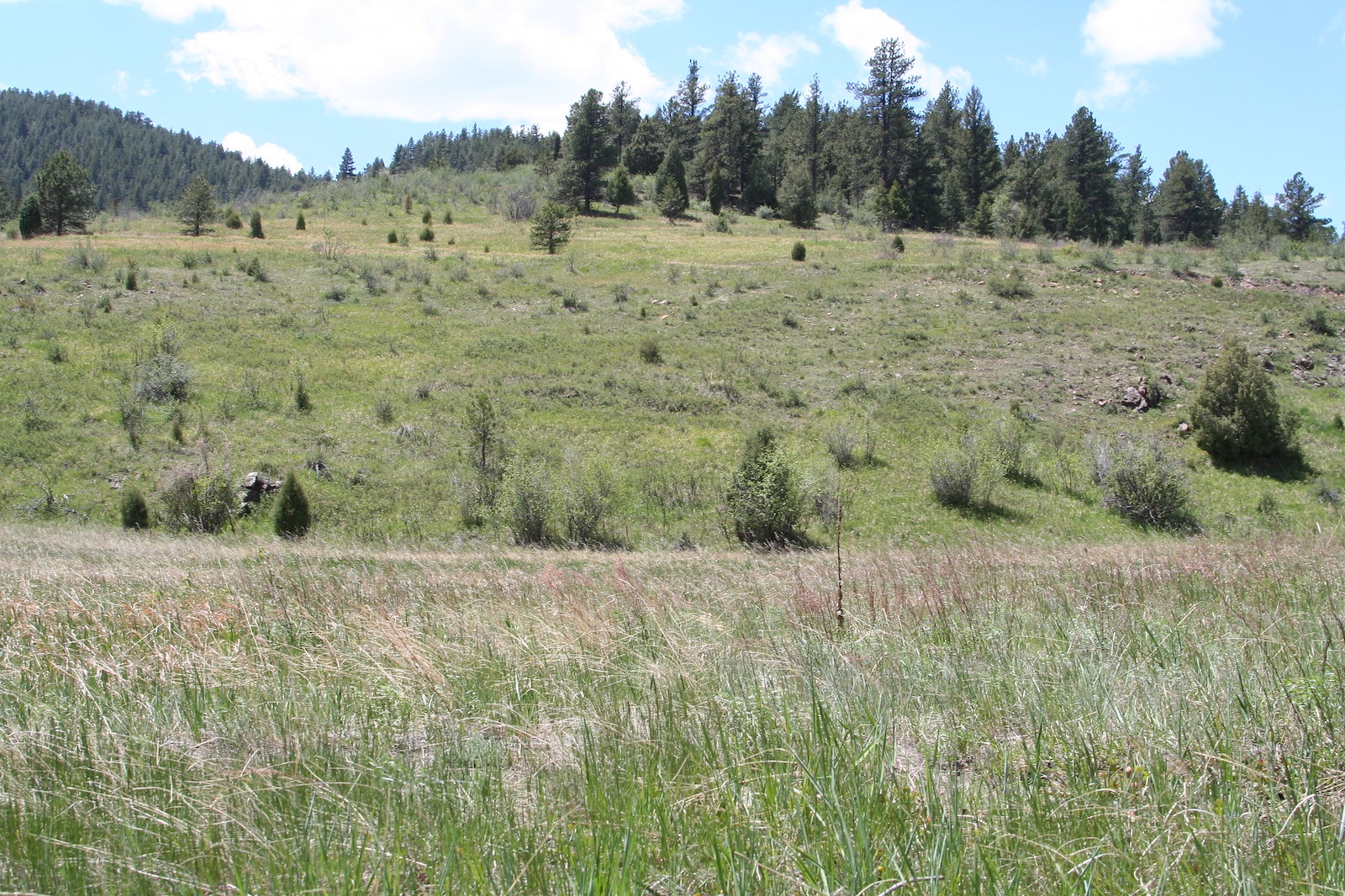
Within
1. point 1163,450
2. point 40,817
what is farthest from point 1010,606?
point 1163,450

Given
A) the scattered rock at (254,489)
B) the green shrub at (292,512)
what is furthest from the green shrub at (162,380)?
the green shrub at (292,512)

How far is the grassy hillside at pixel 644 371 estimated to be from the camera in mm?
20266

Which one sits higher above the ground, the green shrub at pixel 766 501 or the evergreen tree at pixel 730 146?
the evergreen tree at pixel 730 146

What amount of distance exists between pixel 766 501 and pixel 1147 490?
10.1 meters

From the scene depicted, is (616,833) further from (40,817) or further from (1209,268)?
(1209,268)

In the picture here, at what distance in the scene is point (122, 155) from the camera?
168375 mm

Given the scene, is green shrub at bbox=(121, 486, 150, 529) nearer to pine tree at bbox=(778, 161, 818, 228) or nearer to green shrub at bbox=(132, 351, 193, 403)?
green shrub at bbox=(132, 351, 193, 403)

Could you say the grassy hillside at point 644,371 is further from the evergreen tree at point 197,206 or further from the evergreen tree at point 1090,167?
the evergreen tree at point 1090,167

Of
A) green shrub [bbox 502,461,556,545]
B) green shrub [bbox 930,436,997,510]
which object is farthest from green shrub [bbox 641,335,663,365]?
green shrub [bbox 930,436,997,510]

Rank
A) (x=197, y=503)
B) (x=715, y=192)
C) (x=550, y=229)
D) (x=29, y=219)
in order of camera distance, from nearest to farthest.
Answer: (x=197, y=503) < (x=29, y=219) < (x=550, y=229) < (x=715, y=192)

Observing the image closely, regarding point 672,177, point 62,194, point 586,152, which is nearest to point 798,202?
point 672,177

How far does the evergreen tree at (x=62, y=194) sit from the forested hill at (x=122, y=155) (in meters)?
108

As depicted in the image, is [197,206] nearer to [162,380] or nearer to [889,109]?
[162,380]

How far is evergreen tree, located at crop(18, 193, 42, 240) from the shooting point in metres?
46.2
